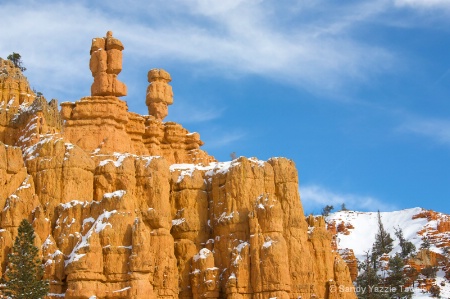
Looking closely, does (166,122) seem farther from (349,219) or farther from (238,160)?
(349,219)

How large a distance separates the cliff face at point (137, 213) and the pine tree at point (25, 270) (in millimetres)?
1608

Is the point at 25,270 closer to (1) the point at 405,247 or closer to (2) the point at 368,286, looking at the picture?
(2) the point at 368,286

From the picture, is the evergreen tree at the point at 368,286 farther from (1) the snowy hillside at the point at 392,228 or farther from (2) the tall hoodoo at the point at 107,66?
(1) the snowy hillside at the point at 392,228

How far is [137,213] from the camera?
53.6m

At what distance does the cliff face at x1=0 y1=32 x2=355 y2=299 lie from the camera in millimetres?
49969

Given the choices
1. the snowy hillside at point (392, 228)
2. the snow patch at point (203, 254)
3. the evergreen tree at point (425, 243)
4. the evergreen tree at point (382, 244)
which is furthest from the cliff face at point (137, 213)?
the evergreen tree at point (425, 243)

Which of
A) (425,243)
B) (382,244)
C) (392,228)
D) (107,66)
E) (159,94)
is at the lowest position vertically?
(382,244)

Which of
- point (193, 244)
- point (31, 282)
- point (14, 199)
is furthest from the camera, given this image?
point (193, 244)

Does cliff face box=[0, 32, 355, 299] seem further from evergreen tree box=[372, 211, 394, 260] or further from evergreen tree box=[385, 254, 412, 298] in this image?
evergreen tree box=[372, 211, 394, 260]

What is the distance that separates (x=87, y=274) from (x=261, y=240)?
1233 centimetres

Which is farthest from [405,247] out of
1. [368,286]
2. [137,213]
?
[137,213]

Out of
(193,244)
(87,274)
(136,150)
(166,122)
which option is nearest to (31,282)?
(87,274)

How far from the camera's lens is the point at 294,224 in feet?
186

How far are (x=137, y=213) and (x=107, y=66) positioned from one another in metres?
14.8
